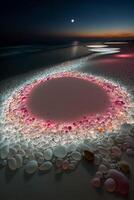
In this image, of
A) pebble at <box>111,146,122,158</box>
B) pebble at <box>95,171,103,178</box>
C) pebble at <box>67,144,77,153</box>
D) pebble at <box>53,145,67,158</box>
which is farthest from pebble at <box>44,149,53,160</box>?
pebble at <box>111,146,122,158</box>

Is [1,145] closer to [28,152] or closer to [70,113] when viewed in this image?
[28,152]

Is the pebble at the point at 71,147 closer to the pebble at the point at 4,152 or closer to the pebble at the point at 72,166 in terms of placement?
the pebble at the point at 72,166

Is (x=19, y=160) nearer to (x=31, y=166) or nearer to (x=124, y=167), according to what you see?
(x=31, y=166)

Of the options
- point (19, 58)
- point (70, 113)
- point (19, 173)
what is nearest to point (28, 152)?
point (19, 173)

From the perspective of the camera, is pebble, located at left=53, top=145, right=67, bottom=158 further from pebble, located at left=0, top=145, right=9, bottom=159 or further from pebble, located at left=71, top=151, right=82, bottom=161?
pebble, located at left=0, top=145, right=9, bottom=159

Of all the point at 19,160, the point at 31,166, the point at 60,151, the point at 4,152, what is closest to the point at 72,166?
the point at 60,151

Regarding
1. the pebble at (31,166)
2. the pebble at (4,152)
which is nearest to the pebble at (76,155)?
the pebble at (31,166)
